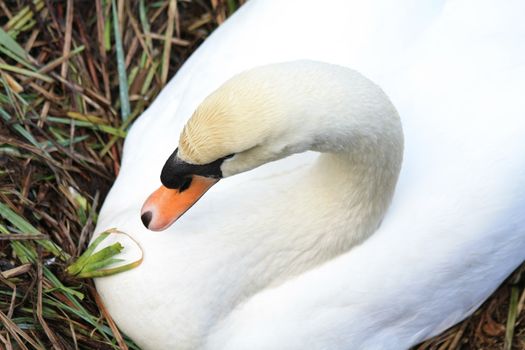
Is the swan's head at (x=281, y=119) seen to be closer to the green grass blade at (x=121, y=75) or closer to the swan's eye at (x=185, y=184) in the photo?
the swan's eye at (x=185, y=184)

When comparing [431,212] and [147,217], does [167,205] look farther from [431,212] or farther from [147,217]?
[431,212]

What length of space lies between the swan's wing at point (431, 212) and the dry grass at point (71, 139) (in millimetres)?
582

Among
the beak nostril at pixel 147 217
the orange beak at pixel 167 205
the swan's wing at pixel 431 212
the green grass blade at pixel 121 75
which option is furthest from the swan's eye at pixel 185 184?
the green grass blade at pixel 121 75

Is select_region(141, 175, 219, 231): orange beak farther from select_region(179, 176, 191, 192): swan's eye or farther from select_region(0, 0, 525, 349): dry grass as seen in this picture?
select_region(0, 0, 525, 349): dry grass

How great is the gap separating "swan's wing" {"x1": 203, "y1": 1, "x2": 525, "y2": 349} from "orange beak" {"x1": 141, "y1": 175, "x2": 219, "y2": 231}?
1.46 ft

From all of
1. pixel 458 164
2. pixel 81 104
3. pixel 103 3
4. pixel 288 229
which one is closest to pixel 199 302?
pixel 288 229

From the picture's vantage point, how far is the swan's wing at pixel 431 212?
8.34 ft

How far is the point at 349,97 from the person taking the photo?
1953 mm

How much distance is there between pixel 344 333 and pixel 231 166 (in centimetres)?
81

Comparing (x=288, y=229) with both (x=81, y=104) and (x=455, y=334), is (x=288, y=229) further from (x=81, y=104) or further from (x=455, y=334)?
(x=81, y=104)

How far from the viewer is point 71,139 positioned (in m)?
3.26

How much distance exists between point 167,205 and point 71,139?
1.03 m

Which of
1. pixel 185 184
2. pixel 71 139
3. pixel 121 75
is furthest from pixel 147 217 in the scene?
pixel 121 75

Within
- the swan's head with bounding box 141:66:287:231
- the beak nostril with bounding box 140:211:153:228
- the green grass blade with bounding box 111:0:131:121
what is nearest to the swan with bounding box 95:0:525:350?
the beak nostril with bounding box 140:211:153:228
